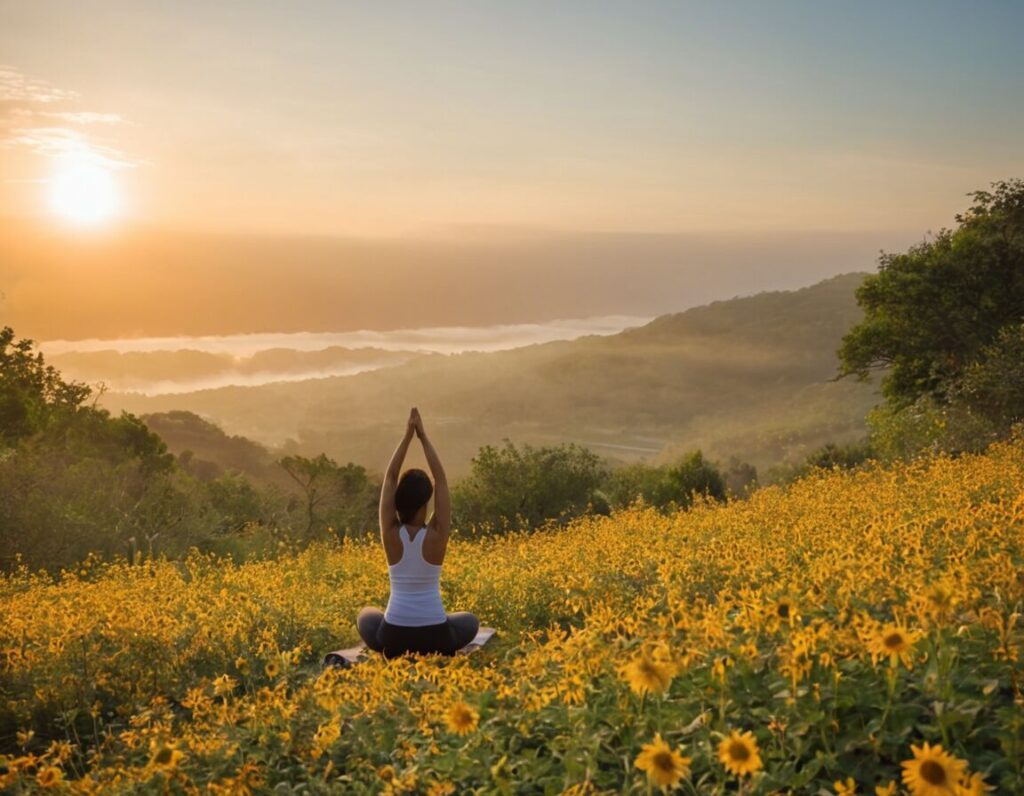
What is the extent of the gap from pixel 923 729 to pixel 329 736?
2964 mm

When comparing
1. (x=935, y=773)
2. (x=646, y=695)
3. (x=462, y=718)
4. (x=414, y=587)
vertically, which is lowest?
(x=414, y=587)

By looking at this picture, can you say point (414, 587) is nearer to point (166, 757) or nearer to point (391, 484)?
point (391, 484)

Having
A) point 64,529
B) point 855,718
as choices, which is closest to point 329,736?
point 855,718

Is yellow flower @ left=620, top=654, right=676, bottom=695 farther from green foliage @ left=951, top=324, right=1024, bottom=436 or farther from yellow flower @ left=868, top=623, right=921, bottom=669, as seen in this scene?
green foliage @ left=951, top=324, right=1024, bottom=436

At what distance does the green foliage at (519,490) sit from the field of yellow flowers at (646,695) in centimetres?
2701

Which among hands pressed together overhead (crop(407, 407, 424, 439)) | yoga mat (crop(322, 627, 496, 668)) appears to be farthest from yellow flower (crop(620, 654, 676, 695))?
hands pressed together overhead (crop(407, 407, 424, 439))

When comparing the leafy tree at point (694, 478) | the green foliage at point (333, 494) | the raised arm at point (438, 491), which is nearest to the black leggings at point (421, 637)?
the raised arm at point (438, 491)

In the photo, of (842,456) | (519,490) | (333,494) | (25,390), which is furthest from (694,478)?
(25,390)

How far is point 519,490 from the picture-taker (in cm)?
3625

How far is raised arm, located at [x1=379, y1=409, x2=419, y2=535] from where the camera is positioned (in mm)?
8203

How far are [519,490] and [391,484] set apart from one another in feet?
92.1

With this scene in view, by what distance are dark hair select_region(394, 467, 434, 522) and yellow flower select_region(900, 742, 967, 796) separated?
17.0 ft

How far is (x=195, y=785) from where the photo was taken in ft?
16.5

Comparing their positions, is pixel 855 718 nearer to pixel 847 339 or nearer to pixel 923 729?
pixel 923 729
